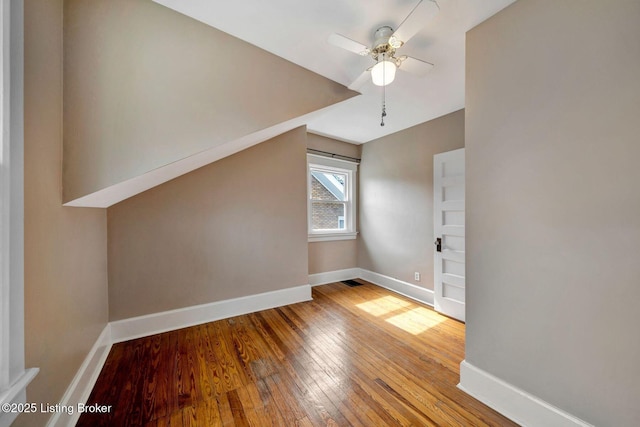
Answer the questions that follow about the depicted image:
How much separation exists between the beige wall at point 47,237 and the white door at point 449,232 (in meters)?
3.27

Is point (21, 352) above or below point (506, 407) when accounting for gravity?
above

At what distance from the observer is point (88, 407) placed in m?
1.42

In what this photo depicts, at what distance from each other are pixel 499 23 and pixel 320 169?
268 cm

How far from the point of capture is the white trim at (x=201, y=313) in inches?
85.9

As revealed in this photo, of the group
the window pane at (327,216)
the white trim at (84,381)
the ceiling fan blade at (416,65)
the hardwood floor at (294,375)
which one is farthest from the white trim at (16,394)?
the window pane at (327,216)

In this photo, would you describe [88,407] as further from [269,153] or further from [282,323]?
[269,153]

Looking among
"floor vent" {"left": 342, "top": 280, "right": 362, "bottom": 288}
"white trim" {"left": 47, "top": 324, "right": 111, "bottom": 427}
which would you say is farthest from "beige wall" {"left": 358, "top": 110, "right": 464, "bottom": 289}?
"white trim" {"left": 47, "top": 324, "right": 111, "bottom": 427}

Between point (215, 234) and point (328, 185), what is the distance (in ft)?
6.87

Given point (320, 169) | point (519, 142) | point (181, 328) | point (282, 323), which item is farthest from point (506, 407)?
point (320, 169)

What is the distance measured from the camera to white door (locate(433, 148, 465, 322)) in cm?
259

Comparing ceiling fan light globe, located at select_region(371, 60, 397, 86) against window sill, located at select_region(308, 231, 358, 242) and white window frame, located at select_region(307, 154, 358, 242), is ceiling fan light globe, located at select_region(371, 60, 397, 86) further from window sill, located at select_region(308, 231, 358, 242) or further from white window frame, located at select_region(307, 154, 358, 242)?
window sill, located at select_region(308, 231, 358, 242)

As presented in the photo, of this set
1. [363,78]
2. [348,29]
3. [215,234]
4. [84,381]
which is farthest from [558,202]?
[84,381]

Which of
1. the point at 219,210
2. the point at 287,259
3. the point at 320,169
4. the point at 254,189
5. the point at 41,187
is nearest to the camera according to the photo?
the point at 41,187

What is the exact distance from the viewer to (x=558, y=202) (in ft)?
3.96
